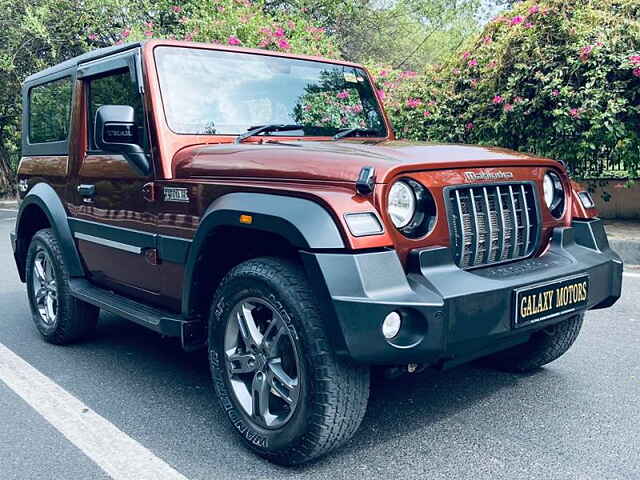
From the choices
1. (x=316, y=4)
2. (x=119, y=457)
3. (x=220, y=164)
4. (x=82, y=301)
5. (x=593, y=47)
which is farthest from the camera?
(x=316, y=4)

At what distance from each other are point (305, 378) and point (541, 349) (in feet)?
5.56

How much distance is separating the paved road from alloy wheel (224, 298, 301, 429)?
0.23 metres

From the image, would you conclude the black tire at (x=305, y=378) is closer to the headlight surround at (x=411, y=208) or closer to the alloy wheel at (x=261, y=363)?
the alloy wheel at (x=261, y=363)

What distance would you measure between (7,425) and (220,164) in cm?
169

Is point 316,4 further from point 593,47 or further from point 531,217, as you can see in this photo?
point 531,217

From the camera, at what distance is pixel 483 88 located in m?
9.79

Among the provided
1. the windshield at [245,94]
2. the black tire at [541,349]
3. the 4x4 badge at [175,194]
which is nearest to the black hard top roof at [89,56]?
the windshield at [245,94]

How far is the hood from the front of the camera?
2725mm

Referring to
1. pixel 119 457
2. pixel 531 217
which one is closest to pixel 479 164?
pixel 531 217

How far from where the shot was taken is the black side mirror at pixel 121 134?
339 cm

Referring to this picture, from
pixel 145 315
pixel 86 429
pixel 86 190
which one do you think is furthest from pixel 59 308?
pixel 86 429

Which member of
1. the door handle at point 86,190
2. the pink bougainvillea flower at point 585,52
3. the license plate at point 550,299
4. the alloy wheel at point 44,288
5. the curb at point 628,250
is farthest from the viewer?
the pink bougainvillea flower at point 585,52

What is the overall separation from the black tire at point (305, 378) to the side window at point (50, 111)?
2.32 metres

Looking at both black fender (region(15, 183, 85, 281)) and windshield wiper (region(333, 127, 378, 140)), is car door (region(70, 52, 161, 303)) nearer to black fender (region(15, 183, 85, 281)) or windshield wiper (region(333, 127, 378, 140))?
black fender (region(15, 183, 85, 281))
